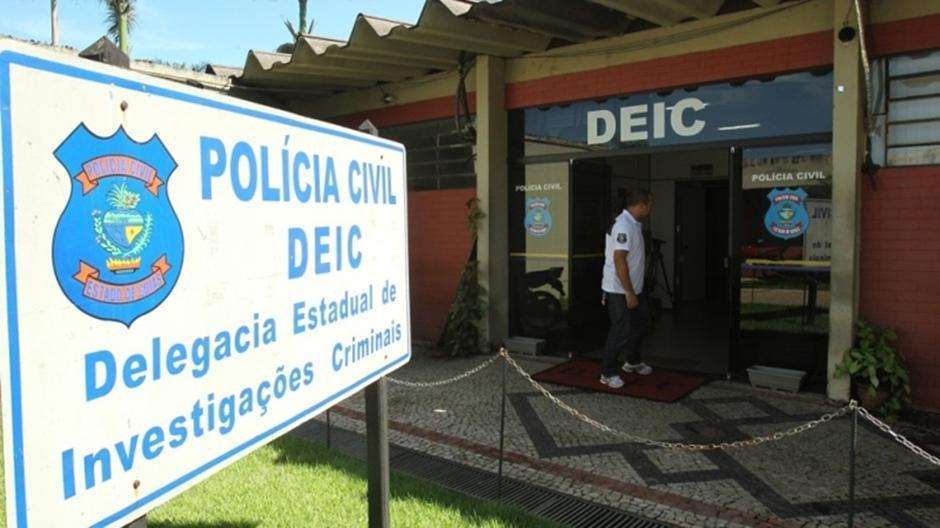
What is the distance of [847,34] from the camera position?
17.7ft

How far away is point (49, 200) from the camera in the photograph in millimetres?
1076

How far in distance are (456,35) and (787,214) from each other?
384 centimetres

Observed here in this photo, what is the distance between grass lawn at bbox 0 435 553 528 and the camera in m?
3.53

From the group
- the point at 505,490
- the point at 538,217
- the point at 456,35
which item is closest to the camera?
the point at 505,490

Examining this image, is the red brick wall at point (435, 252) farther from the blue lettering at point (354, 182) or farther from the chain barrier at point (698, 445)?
the blue lettering at point (354, 182)

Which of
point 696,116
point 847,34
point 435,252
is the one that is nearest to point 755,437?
point 696,116

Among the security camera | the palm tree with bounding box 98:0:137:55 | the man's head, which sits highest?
the palm tree with bounding box 98:0:137:55

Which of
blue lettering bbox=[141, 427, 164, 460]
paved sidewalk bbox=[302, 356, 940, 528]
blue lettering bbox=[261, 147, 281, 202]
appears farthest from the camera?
paved sidewalk bbox=[302, 356, 940, 528]

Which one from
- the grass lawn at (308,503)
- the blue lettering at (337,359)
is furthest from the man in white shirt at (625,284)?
the blue lettering at (337,359)

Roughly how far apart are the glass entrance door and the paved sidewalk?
50 centimetres

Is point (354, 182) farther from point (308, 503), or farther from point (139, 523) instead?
point (308, 503)

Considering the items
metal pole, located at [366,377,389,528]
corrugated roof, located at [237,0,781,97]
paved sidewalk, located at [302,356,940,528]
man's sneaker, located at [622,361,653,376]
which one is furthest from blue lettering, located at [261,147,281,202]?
man's sneaker, located at [622,361,653,376]

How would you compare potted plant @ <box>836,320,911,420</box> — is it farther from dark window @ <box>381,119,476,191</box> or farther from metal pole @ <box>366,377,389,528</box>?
dark window @ <box>381,119,476,191</box>

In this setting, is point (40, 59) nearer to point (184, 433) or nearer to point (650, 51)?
point (184, 433)
